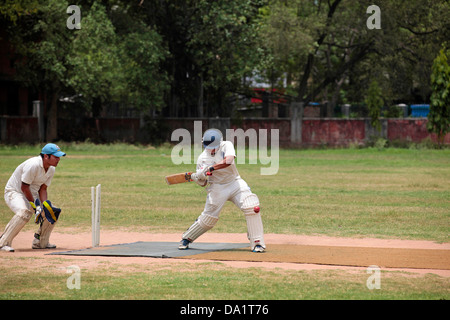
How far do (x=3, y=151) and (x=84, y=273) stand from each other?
32.1m

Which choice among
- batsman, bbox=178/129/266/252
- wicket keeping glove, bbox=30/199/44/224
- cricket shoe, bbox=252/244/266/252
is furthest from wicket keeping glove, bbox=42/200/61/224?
cricket shoe, bbox=252/244/266/252

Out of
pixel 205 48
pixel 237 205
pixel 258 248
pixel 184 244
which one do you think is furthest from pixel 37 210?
pixel 205 48

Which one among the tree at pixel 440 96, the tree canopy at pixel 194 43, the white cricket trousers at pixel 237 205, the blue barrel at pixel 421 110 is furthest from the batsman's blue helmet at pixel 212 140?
the blue barrel at pixel 421 110

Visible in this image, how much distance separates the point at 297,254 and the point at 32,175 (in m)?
4.79

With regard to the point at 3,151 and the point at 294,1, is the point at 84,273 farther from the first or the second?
the point at 294,1

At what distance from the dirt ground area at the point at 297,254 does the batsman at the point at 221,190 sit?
1.64 feet

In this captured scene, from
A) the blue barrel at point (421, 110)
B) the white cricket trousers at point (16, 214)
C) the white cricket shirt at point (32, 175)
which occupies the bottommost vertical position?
the white cricket trousers at point (16, 214)

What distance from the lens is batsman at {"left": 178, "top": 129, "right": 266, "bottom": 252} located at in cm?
1273

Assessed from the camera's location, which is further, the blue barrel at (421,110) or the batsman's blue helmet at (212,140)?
the blue barrel at (421,110)

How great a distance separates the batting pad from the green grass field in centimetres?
112

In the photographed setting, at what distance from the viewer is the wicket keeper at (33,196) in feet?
42.5

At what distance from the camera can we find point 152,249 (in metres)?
13.2

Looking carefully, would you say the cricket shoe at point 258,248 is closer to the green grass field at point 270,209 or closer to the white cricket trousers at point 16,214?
the green grass field at point 270,209

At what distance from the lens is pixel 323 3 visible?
175 feet
